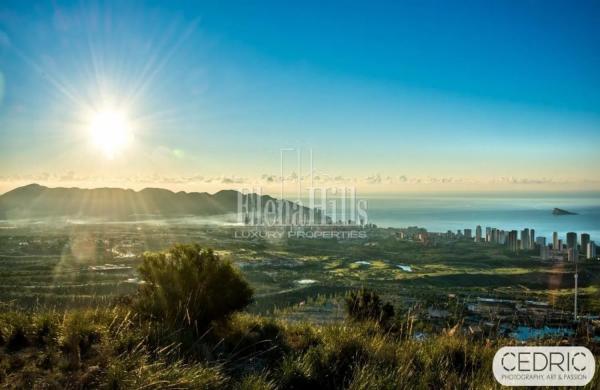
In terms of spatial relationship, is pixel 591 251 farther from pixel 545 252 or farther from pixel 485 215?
pixel 485 215

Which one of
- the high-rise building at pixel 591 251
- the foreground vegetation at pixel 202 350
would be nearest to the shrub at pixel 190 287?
the foreground vegetation at pixel 202 350

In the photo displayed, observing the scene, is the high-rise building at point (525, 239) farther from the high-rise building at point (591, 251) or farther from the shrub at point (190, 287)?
the shrub at point (190, 287)

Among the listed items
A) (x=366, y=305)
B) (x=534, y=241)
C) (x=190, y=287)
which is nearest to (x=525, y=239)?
(x=534, y=241)

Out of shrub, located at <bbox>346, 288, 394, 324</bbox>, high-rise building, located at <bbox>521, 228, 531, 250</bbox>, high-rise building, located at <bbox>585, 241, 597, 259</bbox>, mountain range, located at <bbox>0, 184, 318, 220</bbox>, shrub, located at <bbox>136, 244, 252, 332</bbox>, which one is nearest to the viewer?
shrub, located at <bbox>136, 244, 252, 332</bbox>

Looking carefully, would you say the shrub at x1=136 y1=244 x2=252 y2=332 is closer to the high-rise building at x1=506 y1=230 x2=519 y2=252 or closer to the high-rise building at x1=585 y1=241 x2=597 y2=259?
the high-rise building at x1=585 y1=241 x2=597 y2=259

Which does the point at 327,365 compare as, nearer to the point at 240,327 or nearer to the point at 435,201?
the point at 240,327

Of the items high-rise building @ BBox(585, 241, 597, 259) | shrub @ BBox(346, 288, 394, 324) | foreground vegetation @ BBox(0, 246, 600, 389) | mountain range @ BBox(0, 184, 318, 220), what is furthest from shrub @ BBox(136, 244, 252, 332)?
mountain range @ BBox(0, 184, 318, 220)

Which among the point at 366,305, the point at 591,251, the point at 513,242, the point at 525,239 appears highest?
the point at 366,305
